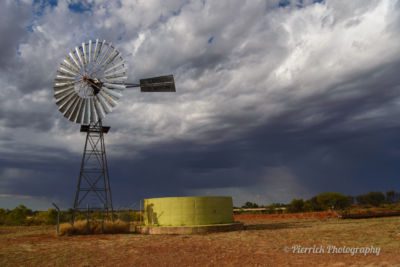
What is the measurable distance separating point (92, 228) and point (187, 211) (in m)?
6.33

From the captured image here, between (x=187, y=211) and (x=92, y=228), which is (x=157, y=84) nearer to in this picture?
(x=187, y=211)

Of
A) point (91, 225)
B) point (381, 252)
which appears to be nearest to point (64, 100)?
point (91, 225)

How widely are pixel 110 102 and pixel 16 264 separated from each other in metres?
15.7

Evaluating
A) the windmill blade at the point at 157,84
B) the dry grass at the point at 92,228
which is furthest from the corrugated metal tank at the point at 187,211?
the windmill blade at the point at 157,84

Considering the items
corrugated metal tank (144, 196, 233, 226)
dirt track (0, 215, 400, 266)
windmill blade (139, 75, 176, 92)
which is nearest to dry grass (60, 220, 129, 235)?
corrugated metal tank (144, 196, 233, 226)

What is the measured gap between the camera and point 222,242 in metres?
19.4

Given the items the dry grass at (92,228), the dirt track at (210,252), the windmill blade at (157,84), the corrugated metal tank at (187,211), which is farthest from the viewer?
the windmill blade at (157,84)

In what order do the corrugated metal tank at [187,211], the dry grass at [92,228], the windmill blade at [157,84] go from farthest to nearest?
the windmill blade at [157,84]
the corrugated metal tank at [187,211]
the dry grass at [92,228]

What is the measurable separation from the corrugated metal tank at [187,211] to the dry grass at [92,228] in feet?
7.75

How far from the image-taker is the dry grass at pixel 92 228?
25.2 metres

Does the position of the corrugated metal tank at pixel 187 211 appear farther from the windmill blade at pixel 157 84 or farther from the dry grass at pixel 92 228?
the windmill blade at pixel 157 84

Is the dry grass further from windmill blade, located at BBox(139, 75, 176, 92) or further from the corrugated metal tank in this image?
windmill blade, located at BBox(139, 75, 176, 92)

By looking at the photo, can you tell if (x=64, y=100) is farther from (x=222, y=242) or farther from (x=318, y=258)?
(x=318, y=258)

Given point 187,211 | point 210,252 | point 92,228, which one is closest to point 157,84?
point 187,211
